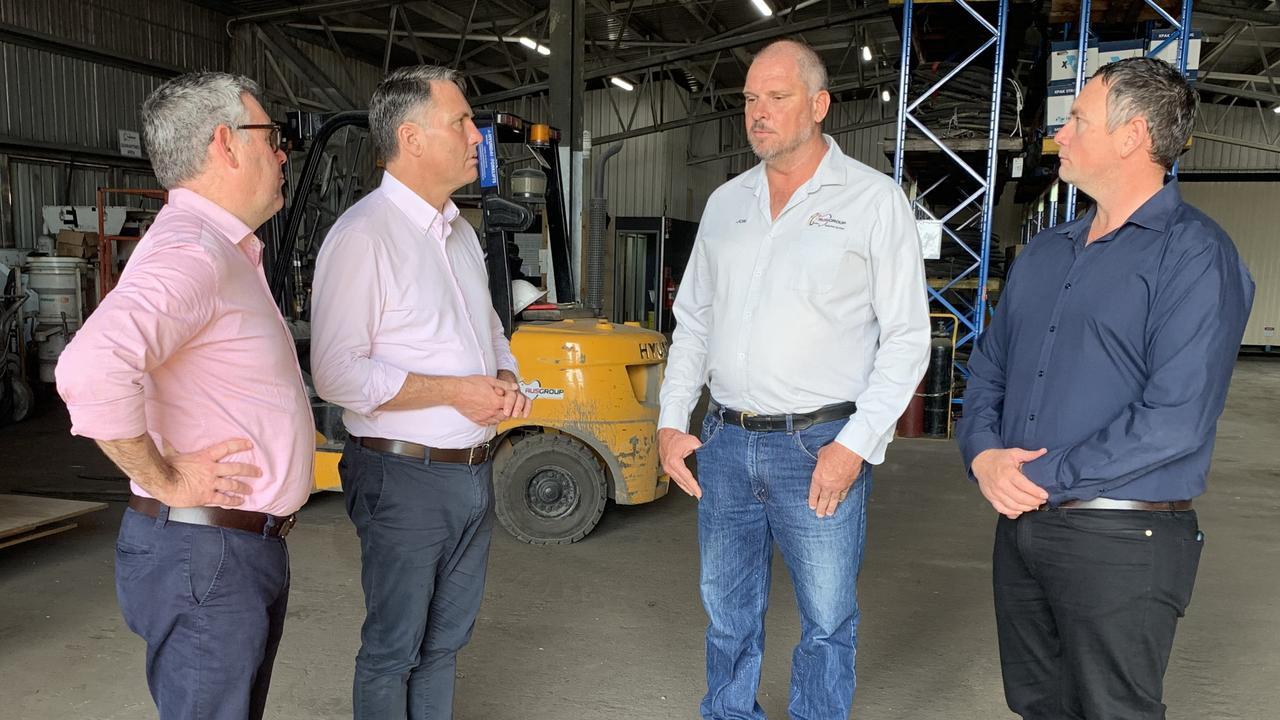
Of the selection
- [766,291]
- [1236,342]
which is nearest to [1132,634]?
[1236,342]

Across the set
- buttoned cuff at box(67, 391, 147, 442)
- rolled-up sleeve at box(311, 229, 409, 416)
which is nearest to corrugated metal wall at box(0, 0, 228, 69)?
rolled-up sleeve at box(311, 229, 409, 416)

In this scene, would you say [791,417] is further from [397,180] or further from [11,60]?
[11,60]

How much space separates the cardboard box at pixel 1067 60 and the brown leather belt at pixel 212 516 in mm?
8409

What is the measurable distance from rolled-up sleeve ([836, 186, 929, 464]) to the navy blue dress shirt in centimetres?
26

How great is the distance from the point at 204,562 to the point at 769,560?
1594mm

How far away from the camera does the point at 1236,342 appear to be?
80.7 inches

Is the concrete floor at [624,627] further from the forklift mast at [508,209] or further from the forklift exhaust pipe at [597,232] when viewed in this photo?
the forklift exhaust pipe at [597,232]

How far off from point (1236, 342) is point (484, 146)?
8.22ft

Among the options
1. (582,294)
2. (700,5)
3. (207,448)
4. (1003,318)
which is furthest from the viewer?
(700,5)

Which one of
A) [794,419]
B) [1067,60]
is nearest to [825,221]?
[794,419]

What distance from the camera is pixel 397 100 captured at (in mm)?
2447

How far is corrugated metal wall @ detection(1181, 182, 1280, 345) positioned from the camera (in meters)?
20.3

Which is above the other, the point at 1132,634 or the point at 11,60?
the point at 11,60

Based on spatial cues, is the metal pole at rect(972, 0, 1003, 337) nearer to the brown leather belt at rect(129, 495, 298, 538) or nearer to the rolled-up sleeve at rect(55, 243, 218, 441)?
the brown leather belt at rect(129, 495, 298, 538)
